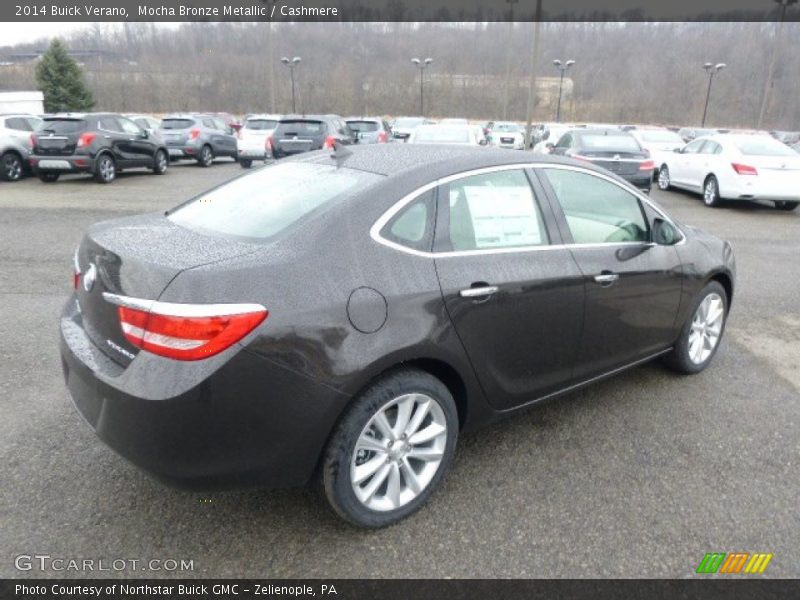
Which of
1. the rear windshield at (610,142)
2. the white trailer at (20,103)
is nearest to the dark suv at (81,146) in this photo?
the white trailer at (20,103)

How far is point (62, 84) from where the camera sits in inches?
1537

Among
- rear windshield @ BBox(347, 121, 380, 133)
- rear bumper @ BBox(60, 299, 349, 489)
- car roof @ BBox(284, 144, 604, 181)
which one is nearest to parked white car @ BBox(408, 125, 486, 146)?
rear windshield @ BBox(347, 121, 380, 133)

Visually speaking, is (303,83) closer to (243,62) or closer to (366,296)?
(243,62)

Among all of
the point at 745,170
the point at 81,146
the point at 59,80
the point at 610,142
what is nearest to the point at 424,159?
the point at 610,142

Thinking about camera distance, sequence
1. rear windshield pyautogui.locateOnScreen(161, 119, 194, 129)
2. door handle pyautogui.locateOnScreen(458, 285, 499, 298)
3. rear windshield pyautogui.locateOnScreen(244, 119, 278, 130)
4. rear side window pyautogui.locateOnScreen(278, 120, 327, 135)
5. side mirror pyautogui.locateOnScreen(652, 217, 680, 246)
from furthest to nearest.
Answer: rear windshield pyautogui.locateOnScreen(161, 119, 194, 129)
rear windshield pyautogui.locateOnScreen(244, 119, 278, 130)
rear side window pyautogui.locateOnScreen(278, 120, 327, 135)
side mirror pyautogui.locateOnScreen(652, 217, 680, 246)
door handle pyautogui.locateOnScreen(458, 285, 499, 298)

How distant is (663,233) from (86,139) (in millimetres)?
12919

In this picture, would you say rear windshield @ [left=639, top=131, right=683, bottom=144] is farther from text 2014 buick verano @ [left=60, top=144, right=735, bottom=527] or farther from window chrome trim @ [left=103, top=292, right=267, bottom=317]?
window chrome trim @ [left=103, top=292, right=267, bottom=317]

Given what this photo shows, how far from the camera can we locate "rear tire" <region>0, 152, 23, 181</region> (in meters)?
13.3

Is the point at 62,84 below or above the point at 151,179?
above

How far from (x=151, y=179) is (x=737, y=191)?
43.2 ft

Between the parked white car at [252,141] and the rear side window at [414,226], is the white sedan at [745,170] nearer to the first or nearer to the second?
the parked white car at [252,141]

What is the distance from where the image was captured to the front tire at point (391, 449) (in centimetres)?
236

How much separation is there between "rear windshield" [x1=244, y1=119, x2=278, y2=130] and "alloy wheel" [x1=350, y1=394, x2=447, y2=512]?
1614cm
